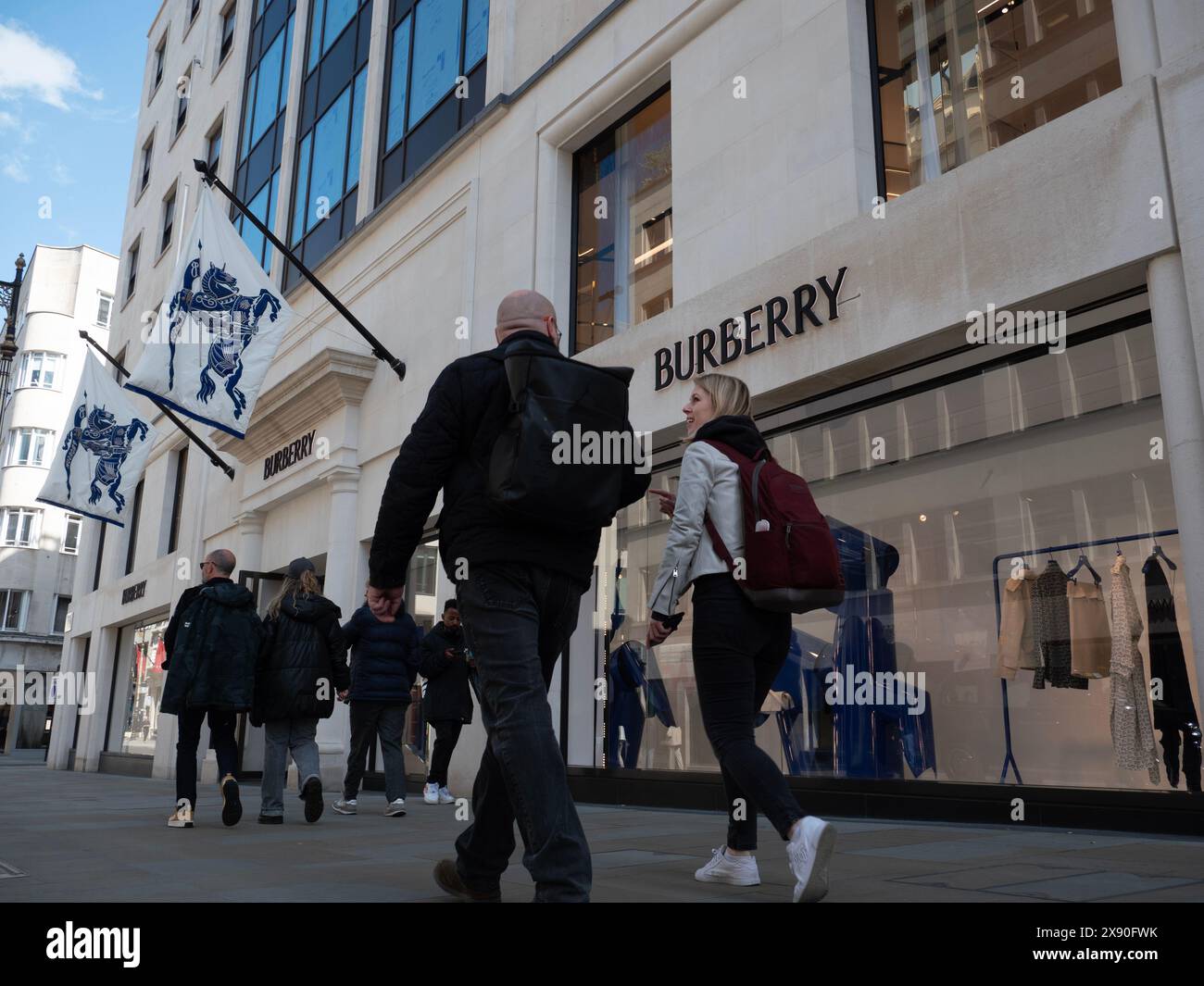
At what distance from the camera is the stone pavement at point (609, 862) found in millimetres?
3699

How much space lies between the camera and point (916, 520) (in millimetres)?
7598

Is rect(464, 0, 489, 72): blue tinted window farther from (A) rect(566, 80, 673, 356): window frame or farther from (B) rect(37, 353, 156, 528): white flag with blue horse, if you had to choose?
(B) rect(37, 353, 156, 528): white flag with blue horse

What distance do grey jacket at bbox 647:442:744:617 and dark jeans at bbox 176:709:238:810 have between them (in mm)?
4182

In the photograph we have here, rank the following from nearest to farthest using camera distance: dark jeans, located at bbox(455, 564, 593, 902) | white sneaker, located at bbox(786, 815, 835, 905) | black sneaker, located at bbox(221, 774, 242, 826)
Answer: dark jeans, located at bbox(455, 564, 593, 902), white sneaker, located at bbox(786, 815, 835, 905), black sneaker, located at bbox(221, 774, 242, 826)

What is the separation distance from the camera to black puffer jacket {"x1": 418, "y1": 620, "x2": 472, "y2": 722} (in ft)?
30.1

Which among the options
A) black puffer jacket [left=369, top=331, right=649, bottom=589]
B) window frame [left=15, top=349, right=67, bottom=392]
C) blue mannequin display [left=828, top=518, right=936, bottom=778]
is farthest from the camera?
window frame [left=15, top=349, right=67, bottom=392]

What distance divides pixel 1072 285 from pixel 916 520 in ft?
7.10

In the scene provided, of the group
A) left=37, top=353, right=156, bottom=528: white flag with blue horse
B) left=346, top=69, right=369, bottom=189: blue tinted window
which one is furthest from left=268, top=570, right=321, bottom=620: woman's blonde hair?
left=37, top=353, right=156, bottom=528: white flag with blue horse

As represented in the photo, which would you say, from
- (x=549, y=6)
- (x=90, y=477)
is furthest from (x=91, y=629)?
(x=549, y=6)

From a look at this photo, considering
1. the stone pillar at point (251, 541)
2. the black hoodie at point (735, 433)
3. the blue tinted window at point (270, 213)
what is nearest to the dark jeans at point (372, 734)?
the black hoodie at point (735, 433)

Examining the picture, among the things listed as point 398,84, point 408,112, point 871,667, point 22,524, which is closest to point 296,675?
point 871,667

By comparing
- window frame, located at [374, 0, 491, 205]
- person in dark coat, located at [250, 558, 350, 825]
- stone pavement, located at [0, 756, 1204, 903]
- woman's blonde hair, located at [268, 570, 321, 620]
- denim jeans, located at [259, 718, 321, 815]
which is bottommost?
stone pavement, located at [0, 756, 1204, 903]

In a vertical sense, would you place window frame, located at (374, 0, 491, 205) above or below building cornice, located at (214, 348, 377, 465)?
above
